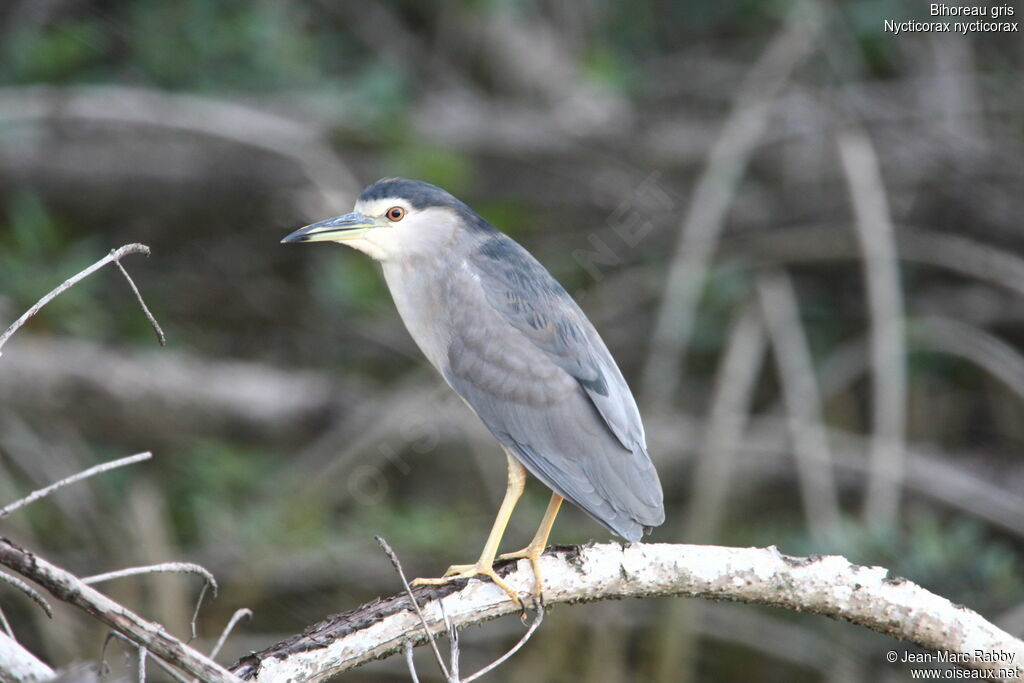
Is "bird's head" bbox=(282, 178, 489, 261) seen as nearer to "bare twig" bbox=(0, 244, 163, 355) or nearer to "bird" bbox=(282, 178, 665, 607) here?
"bird" bbox=(282, 178, 665, 607)

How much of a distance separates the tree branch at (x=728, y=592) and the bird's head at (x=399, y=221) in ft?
2.46

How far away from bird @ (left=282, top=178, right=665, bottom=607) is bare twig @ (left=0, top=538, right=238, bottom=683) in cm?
77

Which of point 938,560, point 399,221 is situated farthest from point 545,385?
point 938,560

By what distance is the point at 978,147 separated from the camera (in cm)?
436

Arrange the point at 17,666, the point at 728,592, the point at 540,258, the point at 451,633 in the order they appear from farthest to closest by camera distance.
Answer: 1. the point at 540,258
2. the point at 728,592
3. the point at 451,633
4. the point at 17,666

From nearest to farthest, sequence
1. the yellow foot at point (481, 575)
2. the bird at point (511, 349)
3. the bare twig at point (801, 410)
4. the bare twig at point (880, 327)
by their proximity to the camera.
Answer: the yellow foot at point (481, 575) → the bird at point (511, 349) → the bare twig at point (880, 327) → the bare twig at point (801, 410)

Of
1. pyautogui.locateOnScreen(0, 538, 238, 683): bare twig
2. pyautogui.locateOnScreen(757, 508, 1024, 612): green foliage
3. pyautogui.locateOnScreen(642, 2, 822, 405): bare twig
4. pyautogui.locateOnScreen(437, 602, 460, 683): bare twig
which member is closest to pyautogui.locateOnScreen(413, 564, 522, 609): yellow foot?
pyautogui.locateOnScreen(437, 602, 460, 683): bare twig

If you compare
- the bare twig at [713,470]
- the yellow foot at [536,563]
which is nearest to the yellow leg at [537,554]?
the yellow foot at [536,563]

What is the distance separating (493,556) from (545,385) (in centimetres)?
38

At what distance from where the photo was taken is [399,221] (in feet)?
7.32

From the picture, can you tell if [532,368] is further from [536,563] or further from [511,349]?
[536,563]

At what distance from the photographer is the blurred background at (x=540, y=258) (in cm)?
371

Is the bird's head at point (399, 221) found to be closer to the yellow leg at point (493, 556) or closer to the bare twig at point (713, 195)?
the yellow leg at point (493, 556)

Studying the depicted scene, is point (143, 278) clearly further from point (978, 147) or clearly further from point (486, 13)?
point (978, 147)
